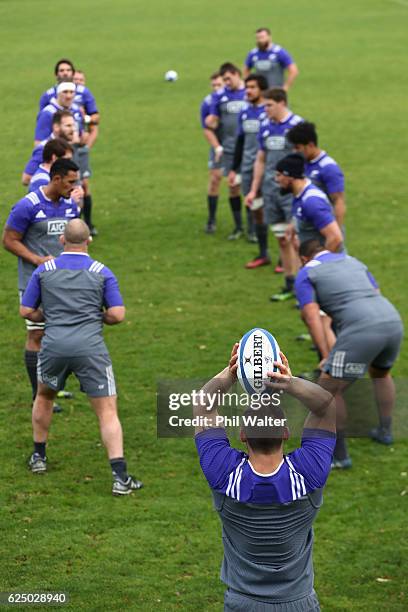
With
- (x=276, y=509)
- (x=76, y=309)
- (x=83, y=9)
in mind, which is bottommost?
(x=83, y=9)

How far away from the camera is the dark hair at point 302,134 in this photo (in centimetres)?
1092

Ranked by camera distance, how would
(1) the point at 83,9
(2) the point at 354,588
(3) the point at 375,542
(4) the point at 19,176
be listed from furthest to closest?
(1) the point at 83,9, (4) the point at 19,176, (3) the point at 375,542, (2) the point at 354,588

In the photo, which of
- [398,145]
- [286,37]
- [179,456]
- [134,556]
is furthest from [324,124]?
[134,556]

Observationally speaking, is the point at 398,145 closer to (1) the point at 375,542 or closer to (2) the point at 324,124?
(2) the point at 324,124

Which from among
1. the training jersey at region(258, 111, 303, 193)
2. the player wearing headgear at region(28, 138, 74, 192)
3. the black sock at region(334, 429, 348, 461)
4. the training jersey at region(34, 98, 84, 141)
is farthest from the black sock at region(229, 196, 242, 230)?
the black sock at region(334, 429, 348, 461)

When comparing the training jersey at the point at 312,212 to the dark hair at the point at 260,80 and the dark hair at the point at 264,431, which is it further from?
the dark hair at the point at 264,431

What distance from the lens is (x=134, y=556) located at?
7.72 metres

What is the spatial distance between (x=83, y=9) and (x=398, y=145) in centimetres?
2196

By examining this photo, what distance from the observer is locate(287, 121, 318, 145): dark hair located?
35.8 ft

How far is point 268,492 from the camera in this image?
185 inches

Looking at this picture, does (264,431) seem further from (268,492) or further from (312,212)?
(312,212)

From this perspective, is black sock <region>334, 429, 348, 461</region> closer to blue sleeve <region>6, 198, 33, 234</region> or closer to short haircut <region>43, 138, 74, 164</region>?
blue sleeve <region>6, 198, 33, 234</region>

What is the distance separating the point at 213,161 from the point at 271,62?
585 cm

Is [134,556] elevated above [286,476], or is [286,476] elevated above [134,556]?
[286,476]
